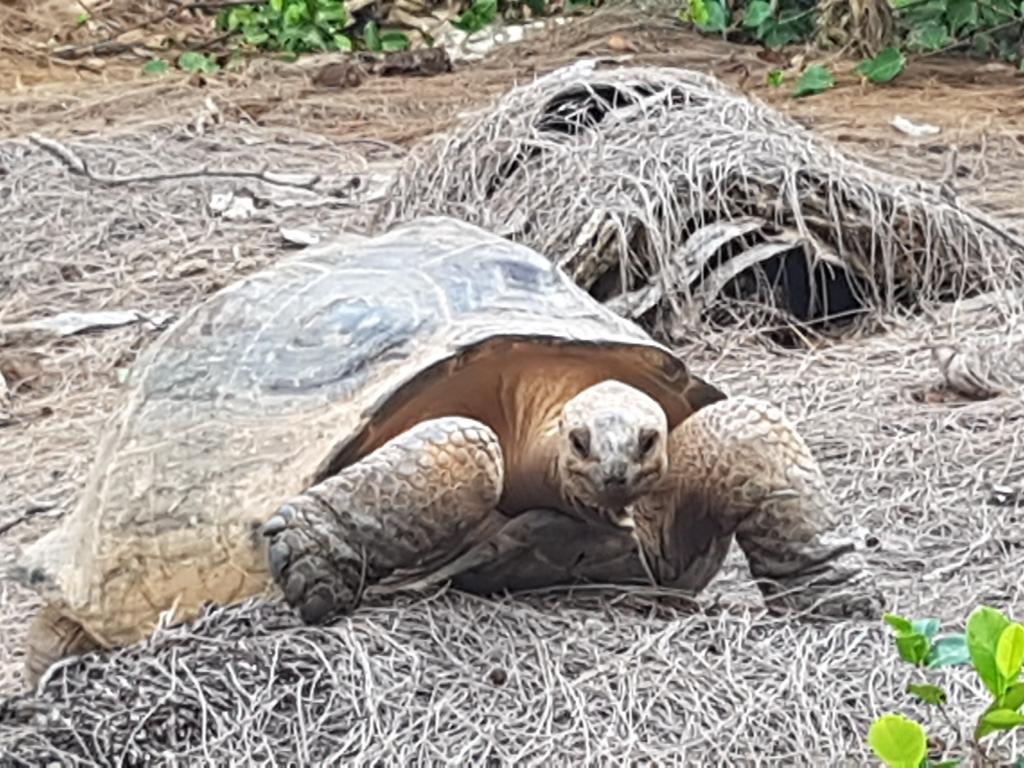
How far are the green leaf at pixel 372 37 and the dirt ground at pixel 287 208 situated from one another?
1.65ft

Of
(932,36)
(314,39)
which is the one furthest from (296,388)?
(314,39)

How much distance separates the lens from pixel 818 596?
10.5ft

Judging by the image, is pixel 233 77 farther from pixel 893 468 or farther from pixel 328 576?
pixel 328 576

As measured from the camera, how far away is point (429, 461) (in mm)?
2850

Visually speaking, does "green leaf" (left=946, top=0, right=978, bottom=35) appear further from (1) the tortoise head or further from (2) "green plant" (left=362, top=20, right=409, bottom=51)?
(1) the tortoise head

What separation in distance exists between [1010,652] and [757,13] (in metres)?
8.12

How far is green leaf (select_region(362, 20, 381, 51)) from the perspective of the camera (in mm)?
10719

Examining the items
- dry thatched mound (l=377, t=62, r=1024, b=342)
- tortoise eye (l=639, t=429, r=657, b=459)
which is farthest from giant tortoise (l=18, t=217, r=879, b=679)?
dry thatched mound (l=377, t=62, r=1024, b=342)

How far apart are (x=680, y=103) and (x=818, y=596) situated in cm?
346

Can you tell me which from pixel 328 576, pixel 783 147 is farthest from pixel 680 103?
pixel 328 576

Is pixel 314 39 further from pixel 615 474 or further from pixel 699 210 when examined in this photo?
pixel 615 474

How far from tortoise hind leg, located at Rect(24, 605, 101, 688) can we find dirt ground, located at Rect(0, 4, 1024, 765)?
7.7 inches

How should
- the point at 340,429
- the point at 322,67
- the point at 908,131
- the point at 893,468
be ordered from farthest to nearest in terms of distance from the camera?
the point at 322,67 < the point at 908,131 < the point at 893,468 < the point at 340,429

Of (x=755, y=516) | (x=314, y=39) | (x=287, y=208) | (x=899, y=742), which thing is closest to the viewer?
(x=899, y=742)
